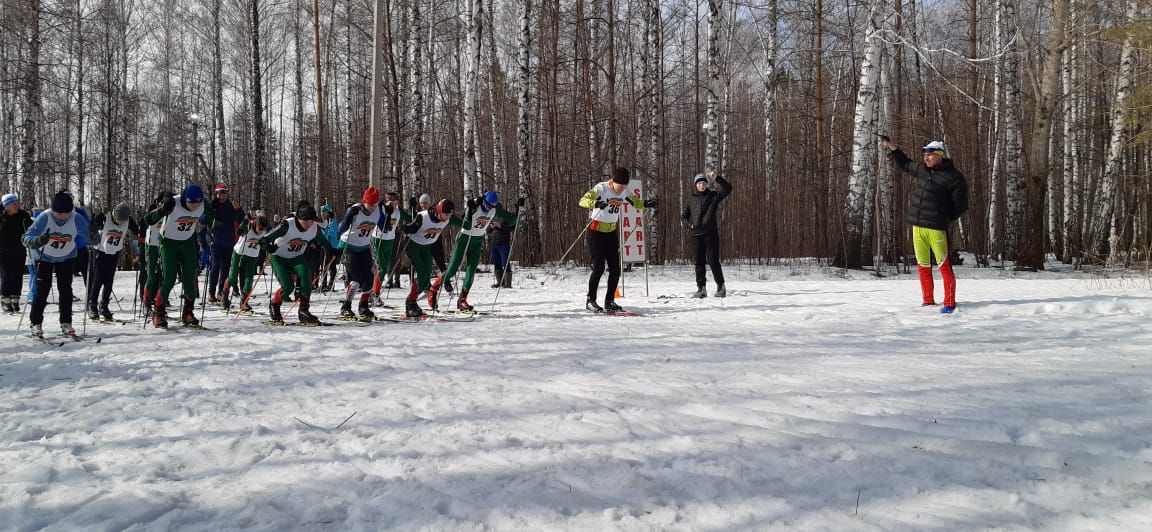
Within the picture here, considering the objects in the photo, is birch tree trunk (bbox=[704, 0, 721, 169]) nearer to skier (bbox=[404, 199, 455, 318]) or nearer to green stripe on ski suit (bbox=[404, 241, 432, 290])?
skier (bbox=[404, 199, 455, 318])

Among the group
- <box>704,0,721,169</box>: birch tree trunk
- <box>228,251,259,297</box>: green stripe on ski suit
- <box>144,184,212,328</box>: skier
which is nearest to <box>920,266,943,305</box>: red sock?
<box>704,0,721,169</box>: birch tree trunk

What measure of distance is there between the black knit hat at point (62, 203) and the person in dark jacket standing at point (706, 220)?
7.77m

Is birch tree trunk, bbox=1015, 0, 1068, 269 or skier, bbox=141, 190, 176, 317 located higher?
birch tree trunk, bbox=1015, 0, 1068, 269

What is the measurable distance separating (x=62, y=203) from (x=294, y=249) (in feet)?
8.01

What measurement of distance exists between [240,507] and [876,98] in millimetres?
15457

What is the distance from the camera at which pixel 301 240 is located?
764cm

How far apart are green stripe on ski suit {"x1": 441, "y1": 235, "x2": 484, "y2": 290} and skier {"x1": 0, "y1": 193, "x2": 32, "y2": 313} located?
574cm

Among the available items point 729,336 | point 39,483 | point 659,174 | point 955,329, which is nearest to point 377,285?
point 729,336

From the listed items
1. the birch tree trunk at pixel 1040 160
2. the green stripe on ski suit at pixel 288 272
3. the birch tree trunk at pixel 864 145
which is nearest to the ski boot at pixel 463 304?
the green stripe on ski suit at pixel 288 272

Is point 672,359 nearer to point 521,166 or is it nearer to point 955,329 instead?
point 955,329

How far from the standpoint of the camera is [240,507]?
8.16 ft

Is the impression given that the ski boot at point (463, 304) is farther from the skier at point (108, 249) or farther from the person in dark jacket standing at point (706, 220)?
the skier at point (108, 249)

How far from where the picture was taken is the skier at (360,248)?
8205 millimetres

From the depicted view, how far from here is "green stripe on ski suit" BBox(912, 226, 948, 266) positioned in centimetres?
706
